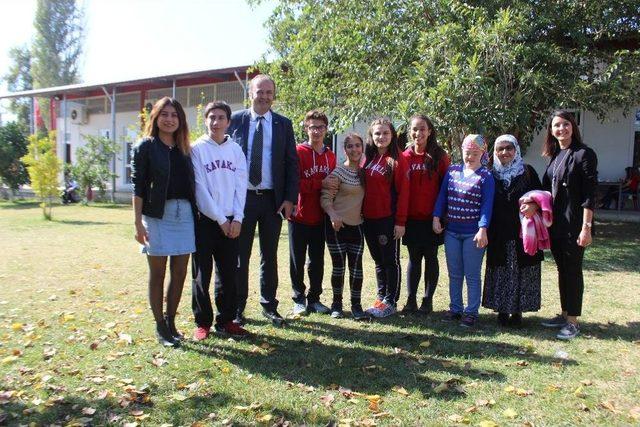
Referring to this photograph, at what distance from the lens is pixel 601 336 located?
4.61m

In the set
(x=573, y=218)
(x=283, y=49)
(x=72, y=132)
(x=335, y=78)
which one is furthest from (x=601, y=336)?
(x=72, y=132)

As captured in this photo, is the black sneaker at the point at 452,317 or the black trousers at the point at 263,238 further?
the black sneaker at the point at 452,317

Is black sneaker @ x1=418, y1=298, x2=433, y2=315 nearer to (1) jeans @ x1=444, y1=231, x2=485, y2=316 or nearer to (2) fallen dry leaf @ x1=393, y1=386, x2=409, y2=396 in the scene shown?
(1) jeans @ x1=444, y1=231, x2=485, y2=316

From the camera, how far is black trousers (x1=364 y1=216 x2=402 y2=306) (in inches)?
197

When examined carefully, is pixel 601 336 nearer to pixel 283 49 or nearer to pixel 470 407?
pixel 470 407

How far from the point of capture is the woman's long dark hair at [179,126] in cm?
404

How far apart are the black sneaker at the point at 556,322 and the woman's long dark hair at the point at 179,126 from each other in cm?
364

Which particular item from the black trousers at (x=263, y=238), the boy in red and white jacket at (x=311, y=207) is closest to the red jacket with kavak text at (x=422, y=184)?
the boy in red and white jacket at (x=311, y=207)

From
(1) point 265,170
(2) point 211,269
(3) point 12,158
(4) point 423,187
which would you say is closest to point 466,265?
(4) point 423,187

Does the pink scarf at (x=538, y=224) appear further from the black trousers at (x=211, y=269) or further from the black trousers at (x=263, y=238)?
the black trousers at (x=211, y=269)

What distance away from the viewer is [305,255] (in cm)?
519

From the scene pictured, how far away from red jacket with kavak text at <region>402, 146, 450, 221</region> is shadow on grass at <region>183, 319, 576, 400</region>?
1.14m

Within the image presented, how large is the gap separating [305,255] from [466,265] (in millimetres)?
1547

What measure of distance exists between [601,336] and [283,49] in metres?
10.6
